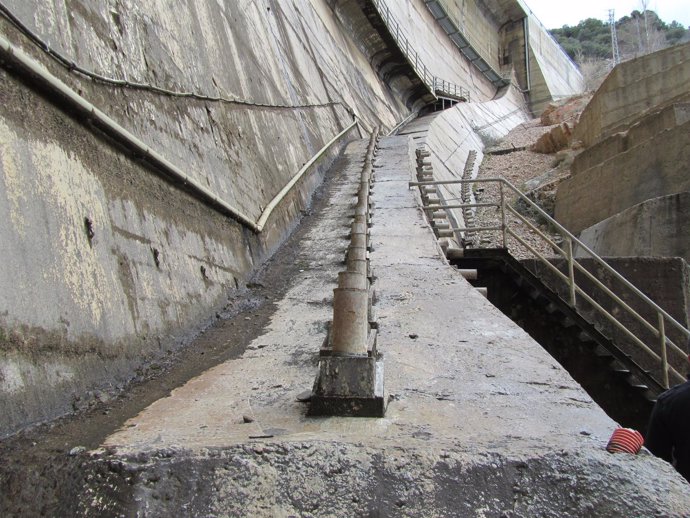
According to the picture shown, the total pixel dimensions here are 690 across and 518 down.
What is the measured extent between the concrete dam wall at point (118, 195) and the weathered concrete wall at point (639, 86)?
40.7 feet

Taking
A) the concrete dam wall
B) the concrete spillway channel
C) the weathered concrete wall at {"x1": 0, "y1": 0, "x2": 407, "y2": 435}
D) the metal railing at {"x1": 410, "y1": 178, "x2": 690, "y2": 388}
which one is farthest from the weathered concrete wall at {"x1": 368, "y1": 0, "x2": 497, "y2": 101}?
the concrete spillway channel

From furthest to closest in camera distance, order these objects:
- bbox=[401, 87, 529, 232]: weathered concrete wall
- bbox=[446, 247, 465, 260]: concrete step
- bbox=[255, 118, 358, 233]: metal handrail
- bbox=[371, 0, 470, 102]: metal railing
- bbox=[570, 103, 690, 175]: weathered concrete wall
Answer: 1. bbox=[371, 0, 470, 102]: metal railing
2. bbox=[401, 87, 529, 232]: weathered concrete wall
3. bbox=[570, 103, 690, 175]: weathered concrete wall
4. bbox=[446, 247, 465, 260]: concrete step
5. bbox=[255, 118, 358, 233]: metal handrail

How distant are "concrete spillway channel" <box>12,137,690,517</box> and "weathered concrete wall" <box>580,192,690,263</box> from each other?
471cm

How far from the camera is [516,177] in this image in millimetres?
18500

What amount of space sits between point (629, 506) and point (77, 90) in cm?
330

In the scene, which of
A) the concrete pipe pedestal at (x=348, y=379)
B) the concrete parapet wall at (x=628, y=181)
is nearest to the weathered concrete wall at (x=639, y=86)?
the concrete parapet wall at (x=628, y=181)

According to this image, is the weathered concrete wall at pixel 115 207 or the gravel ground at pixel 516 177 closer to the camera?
the weathered concrete wall at pixel 115 207

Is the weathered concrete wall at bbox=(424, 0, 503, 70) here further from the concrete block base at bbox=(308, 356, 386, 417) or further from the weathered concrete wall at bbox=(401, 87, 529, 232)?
the concrete block base at bbox=(308, 356, 386, 417)

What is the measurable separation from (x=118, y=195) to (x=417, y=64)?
28.6 meters

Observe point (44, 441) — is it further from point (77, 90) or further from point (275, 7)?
point (275, 7)

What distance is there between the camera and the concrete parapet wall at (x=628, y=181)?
8.80 metres

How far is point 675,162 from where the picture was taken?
348 inches

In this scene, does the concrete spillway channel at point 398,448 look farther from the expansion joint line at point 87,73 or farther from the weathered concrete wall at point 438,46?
the weathered concrete wall at point 438,46

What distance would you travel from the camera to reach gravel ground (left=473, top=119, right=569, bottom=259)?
11.9 meters
